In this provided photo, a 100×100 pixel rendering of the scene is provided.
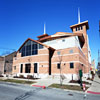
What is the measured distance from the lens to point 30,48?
94.9ft

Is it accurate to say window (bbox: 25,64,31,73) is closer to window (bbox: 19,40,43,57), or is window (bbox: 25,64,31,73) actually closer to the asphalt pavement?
window (bbox: 19,40,43,57)

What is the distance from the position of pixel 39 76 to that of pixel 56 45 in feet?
33.2

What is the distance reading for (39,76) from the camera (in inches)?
979

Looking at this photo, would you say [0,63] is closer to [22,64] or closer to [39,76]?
[22,64]

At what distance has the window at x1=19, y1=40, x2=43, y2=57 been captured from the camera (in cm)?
2754

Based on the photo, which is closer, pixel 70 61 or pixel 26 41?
pixel 70 61

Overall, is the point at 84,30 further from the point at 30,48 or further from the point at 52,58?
the point at 30,48

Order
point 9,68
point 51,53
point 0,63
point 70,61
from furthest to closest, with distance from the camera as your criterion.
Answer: point 9,68 → point 0,63 → point 51,53 → point 70,61

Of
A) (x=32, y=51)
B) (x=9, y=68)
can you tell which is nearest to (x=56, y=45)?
(x=32, y=51)

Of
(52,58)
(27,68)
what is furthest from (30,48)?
(52,58)

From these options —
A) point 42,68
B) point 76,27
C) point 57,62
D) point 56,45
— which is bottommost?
point 42,68

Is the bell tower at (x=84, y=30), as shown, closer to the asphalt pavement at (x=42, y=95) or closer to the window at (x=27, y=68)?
the window at (x=27, y=68)

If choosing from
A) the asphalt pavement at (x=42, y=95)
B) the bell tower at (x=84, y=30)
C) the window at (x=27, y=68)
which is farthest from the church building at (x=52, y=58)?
the asphalt pavement at (x=42, y=95)

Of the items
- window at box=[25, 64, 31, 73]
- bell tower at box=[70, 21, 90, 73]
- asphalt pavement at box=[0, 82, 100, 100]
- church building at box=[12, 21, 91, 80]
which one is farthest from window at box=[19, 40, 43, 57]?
bell tower at box=[70, 21, 90, 73]
